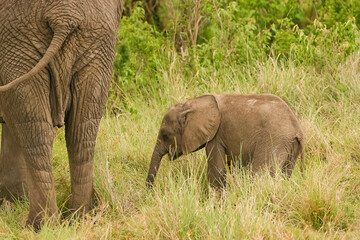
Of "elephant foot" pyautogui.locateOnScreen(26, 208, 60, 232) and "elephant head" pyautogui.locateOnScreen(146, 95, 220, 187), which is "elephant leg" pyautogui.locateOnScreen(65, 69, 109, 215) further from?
"elephant head" pyautogui.locateOnScreen(146, 95, 220, 187)

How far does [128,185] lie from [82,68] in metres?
1.47

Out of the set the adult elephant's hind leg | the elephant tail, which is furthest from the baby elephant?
the elephant tail

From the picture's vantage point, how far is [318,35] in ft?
27.2

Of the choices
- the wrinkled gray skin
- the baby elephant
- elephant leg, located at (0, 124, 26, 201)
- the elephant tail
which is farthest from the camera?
elephant leg, located at (0, 124, 26, 201)

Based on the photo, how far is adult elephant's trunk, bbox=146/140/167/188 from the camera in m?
6.13

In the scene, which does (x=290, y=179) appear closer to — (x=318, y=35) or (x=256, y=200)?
(x=256, y=200)

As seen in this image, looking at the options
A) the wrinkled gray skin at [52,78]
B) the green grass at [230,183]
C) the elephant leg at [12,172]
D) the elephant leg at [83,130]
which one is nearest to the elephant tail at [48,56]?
the wrinkled gray skin at [52,78]

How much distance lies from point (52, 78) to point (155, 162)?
5.45 ft

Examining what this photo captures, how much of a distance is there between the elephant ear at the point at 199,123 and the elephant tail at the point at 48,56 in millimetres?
1811

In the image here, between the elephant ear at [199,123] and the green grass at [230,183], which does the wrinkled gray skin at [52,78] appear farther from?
the elephant ear at [199,123]

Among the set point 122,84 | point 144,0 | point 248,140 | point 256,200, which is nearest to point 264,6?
point 144,0

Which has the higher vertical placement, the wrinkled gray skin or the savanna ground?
the wrinkled gray skin

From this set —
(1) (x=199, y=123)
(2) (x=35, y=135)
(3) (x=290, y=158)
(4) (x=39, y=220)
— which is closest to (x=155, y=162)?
(1) (x=199, y=123)

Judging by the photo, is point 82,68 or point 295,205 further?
point 295,205
